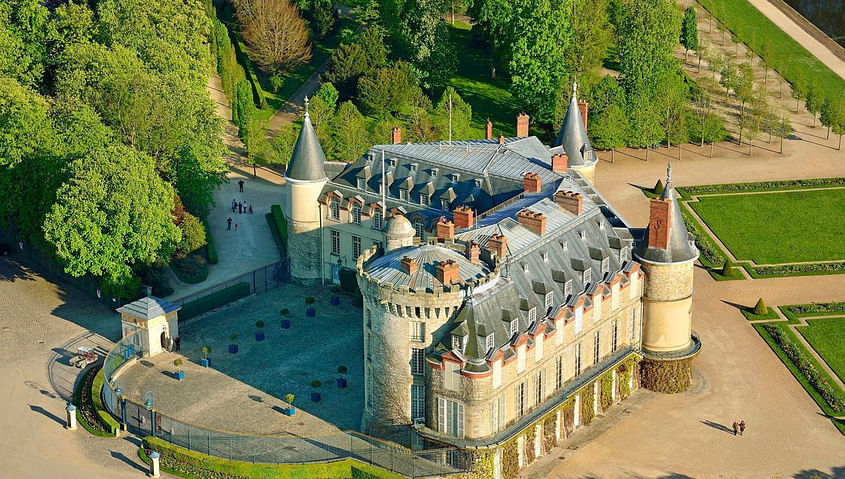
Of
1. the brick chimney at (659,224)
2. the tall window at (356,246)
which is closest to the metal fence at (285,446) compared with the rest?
the brick chimney at (659,224)

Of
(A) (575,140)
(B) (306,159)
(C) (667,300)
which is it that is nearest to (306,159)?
(B) (306,159)

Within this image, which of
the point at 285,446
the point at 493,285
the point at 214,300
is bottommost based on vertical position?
the point at 285,446

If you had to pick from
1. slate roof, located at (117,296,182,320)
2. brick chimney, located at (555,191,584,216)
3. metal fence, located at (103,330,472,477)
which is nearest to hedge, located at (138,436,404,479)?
metal fence, located at (103,330,472,477)

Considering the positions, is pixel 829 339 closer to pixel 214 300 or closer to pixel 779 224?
pixel 779 224

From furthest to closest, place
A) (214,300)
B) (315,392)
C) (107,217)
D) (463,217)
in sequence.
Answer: (214,300)
(107,217)
(463,217)
(315,392)

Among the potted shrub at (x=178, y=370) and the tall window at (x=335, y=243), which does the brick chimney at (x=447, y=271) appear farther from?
the tall window at (x=335, y=243)

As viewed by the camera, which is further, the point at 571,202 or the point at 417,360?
the point at 571,202

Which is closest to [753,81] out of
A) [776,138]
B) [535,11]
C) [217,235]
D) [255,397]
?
[776,138]
